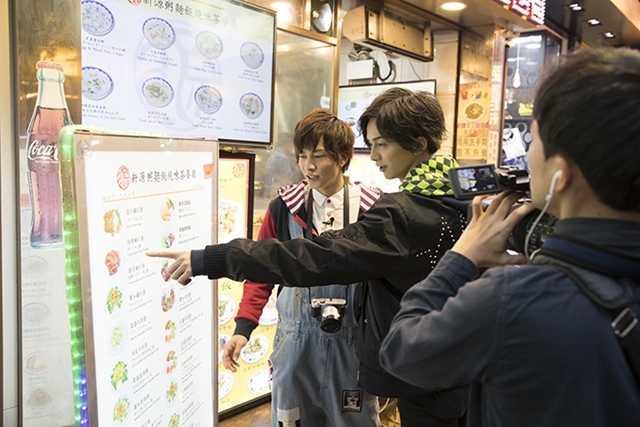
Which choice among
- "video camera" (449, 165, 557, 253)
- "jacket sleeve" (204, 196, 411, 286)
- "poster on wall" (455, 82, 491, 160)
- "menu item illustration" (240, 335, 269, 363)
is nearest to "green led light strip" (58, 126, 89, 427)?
"jacket sleeve" (204, 196, 411, 286)

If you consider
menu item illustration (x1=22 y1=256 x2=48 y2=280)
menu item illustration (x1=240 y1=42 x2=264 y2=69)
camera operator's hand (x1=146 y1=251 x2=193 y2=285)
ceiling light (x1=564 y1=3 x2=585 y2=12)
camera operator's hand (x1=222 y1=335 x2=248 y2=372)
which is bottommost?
camera operator's hand (x1=222 y1=335 x2=248 y2=372)

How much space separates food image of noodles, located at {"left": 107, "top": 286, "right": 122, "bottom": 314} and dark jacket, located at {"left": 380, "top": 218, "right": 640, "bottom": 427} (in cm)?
78

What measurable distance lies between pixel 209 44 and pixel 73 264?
1.73 m

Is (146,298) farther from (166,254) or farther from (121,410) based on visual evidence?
(121,410)

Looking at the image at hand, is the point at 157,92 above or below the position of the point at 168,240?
above

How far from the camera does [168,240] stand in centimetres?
155

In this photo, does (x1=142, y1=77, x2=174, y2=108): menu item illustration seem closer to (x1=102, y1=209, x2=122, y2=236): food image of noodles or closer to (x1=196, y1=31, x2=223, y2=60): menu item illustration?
(x1=196, y1=31, x2=223, y2=60): menu item illustration

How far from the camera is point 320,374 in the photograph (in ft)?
6.49

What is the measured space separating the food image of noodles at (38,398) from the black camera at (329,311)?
116 cm

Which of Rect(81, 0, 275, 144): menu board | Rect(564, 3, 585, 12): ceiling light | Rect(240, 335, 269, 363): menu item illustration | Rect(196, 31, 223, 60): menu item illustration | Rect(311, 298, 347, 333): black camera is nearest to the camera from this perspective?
Rect(311, 298, 347, 333): black camera

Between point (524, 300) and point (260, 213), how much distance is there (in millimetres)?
2526

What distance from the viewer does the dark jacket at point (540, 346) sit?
2.53ft

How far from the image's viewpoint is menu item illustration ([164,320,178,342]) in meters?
1.56

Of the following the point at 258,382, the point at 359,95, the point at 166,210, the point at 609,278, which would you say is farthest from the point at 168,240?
the point at 359,95
